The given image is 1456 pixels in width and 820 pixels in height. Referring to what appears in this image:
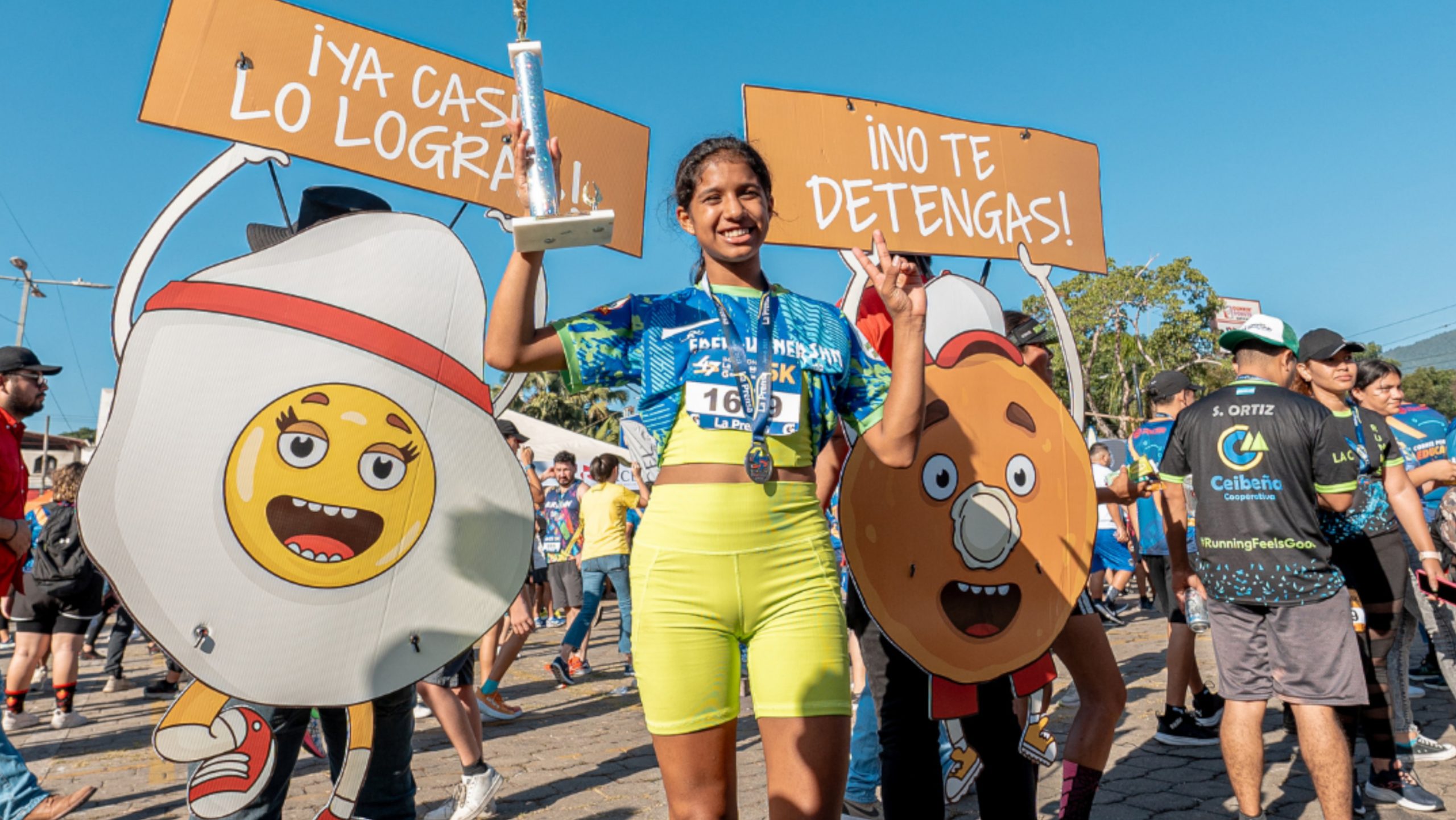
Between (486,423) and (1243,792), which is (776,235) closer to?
(486,423)

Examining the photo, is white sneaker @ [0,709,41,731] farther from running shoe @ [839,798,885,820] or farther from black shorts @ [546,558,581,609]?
running shoe @ [839,798,885,820]

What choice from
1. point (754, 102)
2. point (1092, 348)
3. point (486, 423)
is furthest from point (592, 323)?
point (1092, 348)

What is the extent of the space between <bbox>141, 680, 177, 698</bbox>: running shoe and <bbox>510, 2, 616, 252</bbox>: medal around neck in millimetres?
8545

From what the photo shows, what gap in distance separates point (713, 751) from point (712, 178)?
4.37 ft

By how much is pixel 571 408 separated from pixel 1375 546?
1541 inches

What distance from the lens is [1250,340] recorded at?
390 centimetres

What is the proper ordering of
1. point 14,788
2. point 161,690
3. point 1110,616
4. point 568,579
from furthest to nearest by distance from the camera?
point 1110,616 < point 568,579 < point 161,690 < point 14,788

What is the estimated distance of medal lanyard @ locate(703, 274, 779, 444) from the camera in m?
2.22

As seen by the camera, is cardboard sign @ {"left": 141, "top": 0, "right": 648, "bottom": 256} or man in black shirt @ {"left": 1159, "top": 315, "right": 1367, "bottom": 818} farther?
man in black shirt @ {"left": 1159, "top": 315, "right": 1367, "bottom": 818}

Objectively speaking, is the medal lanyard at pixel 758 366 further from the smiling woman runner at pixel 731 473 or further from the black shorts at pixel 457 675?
the black shorts at pixel 457 675

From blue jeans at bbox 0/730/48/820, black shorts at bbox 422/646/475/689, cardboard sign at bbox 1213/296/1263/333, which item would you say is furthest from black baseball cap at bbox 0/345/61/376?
cardboard sign at bbox 1213/296/1263/333

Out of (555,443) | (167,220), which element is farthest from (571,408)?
(167,220)

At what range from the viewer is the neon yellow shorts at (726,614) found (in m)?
2.10

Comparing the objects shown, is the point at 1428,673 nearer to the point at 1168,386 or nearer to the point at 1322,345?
the point at 1168,386
